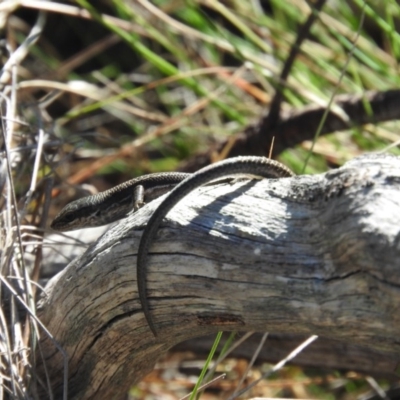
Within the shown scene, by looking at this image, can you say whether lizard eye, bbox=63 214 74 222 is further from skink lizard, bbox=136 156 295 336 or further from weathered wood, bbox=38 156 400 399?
skink lizard, bbox=136 156 295 336

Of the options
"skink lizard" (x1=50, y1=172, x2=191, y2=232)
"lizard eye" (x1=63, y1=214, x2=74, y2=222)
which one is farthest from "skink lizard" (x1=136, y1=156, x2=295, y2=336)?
"lizard eye" (x1=63, y1=214, x2=74, y2=222)

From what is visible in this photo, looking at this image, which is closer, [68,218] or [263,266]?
[263,266]

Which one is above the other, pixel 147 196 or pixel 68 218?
Answer: pixel 147 196

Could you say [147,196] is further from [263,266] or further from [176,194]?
[263,266]

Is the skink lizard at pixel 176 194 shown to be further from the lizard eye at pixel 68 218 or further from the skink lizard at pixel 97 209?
the lizard eye at pixel 68 218

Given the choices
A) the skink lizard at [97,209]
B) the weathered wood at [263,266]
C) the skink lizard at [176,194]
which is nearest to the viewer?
the weathered wood at [263,266]

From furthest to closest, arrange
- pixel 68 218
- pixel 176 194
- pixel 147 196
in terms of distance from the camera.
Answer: pixel 68 218, pixel 147 196, pixel 176 194

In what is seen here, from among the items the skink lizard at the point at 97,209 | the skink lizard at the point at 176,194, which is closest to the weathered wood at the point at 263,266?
the skink lizard at the point at 176,194

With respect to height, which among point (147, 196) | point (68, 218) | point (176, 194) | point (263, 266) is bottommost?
point (68, 218)

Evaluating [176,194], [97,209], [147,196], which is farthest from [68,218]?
[176,194]
